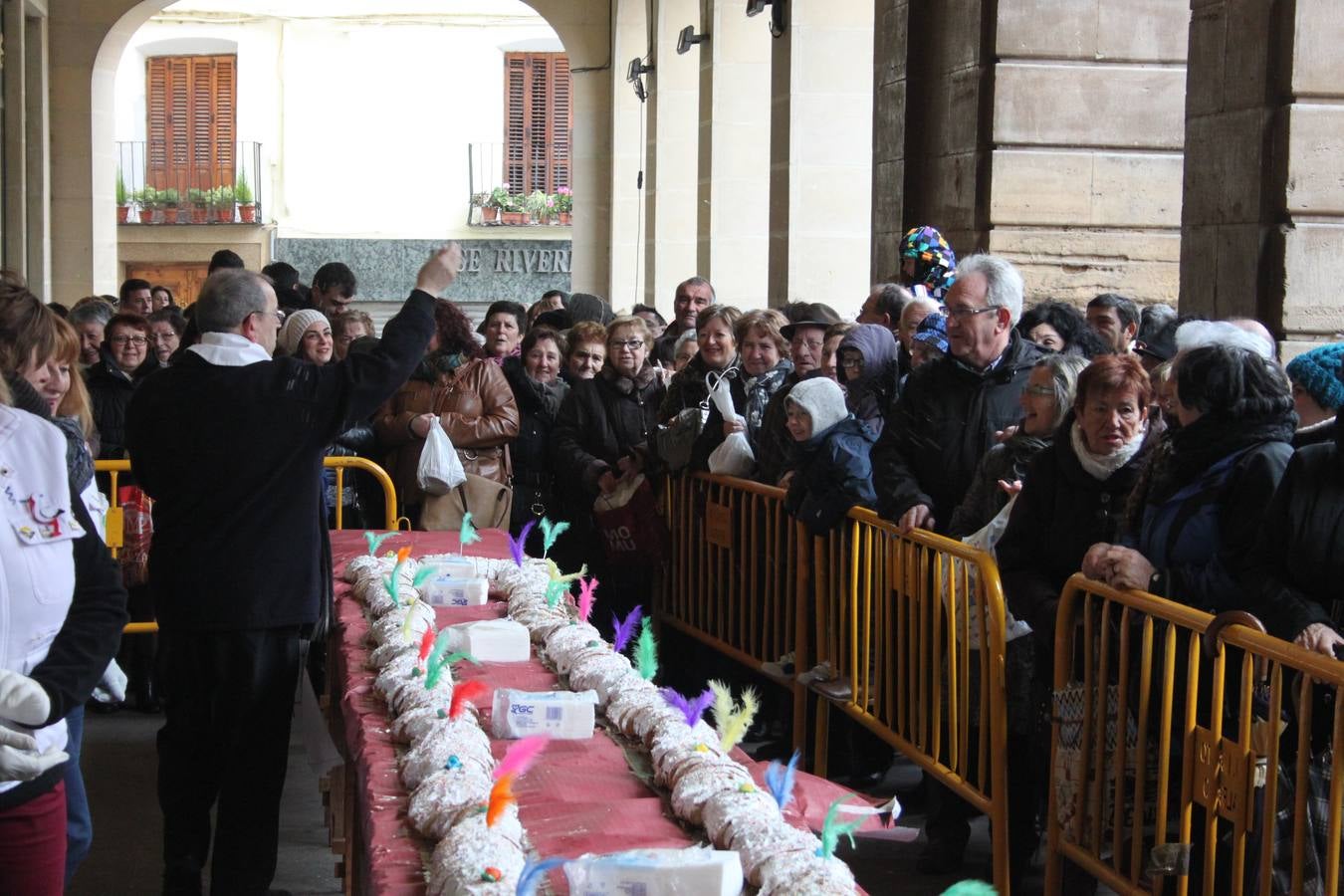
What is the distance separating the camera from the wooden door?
99.8 feet

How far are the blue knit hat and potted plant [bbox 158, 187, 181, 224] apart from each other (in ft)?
91.1

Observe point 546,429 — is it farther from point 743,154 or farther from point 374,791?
point 743,154

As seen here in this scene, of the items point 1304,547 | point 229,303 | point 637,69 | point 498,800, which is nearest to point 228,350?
point 229,303

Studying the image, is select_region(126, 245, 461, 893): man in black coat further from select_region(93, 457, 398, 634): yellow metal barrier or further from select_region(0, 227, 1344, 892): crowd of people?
select_region(93, 457, 398, 634): yellow metal barrier

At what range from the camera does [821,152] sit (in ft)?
42.1

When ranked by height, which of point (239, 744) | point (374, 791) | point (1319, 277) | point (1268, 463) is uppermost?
point (1319, 277)

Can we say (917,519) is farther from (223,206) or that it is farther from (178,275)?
(178,275)

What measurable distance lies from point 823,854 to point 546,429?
605cm

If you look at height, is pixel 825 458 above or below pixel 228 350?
below

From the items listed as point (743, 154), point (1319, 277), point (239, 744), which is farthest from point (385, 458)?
point (743, 154)

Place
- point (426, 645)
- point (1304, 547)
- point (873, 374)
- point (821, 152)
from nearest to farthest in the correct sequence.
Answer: point (1304, 547), point (426, 645), point (873, 374), point (821, 152)

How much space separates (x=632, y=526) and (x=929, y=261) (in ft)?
6.22

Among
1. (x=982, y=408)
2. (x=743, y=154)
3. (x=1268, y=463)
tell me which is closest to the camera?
(x=1268, y=463)

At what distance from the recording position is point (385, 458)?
859cm
